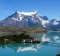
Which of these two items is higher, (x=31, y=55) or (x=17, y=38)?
(x=17, y=38)

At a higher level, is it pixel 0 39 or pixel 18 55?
pixel 0 39

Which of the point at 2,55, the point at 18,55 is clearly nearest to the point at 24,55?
the point at 18,55

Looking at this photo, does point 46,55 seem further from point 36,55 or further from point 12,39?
point 12,39

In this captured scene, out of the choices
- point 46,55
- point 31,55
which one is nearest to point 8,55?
point 31,55

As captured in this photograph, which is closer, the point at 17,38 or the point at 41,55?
the point at 41,55

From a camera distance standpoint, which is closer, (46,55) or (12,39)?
(46,55)

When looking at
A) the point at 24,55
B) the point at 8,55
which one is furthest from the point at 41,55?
the point at 8,55

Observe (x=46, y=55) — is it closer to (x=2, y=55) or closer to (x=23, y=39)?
(x=2, y=55)

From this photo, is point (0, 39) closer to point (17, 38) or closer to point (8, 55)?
point (17, 38)
